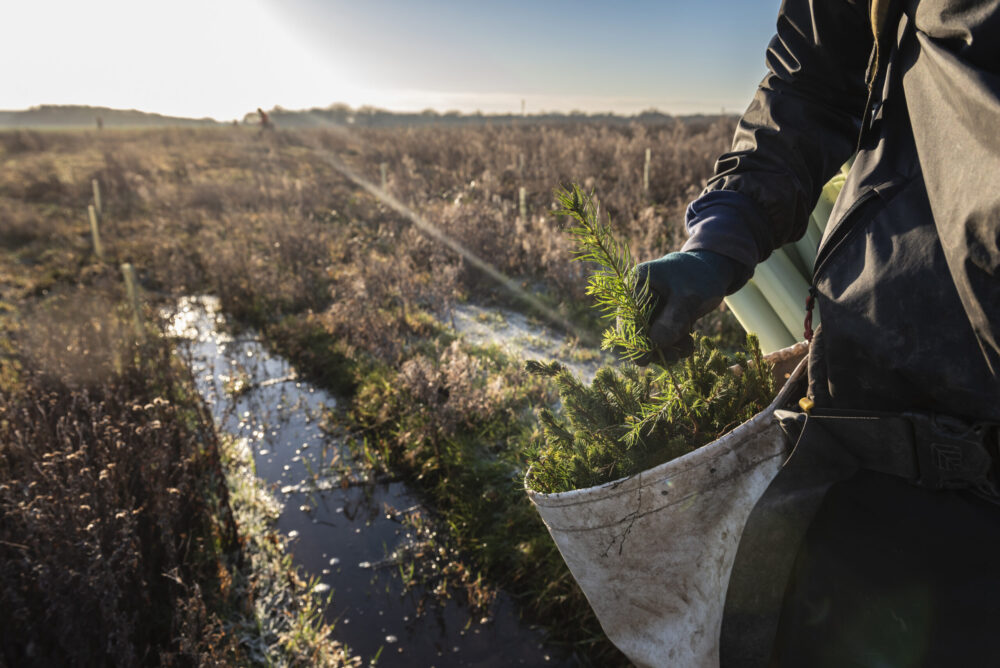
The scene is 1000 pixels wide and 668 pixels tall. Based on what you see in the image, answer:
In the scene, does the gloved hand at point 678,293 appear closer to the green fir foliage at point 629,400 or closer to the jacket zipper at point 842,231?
the green fir foliage at point 629,400

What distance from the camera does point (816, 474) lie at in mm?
896

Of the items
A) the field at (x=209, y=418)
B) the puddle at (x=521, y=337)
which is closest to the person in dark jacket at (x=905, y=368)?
the field at (x=209, y=418)

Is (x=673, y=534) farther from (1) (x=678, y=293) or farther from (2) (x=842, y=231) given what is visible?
(2) (x=842, y=231)

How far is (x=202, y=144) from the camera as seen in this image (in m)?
25.4

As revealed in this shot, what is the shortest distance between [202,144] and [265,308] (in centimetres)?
2379

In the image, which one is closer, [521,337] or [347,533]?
[347,533]

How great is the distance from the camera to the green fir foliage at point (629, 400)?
100cm

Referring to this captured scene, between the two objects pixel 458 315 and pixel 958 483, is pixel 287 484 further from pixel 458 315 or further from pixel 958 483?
pixel 958 483

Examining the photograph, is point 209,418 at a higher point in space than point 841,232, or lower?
lower

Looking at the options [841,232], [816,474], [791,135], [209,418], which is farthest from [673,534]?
[209,418]

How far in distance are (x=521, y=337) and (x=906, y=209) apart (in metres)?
3.80

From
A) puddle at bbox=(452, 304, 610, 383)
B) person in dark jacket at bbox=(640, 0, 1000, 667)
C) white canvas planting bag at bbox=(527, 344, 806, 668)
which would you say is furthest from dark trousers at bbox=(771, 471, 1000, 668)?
puddle at bbox=(452, 304, 610, 383)

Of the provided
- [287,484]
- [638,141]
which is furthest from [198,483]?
[638,141]

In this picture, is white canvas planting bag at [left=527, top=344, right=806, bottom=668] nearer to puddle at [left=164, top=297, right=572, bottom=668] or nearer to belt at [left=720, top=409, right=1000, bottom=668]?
belt at [left=720, top=409, right=1000, bottom=668]
